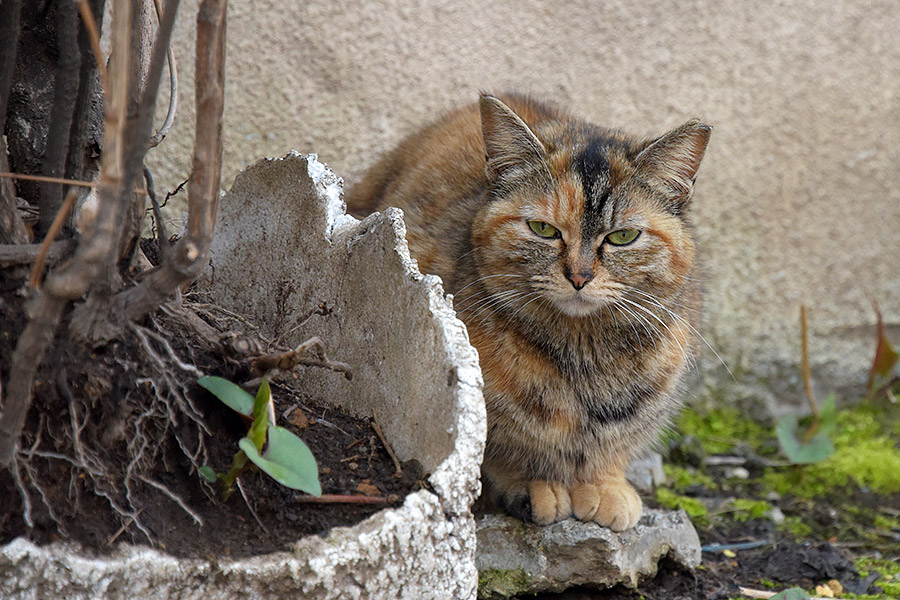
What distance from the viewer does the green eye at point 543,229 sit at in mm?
2049

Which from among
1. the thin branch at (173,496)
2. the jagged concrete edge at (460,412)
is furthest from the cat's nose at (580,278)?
the thin branch at (173,496)

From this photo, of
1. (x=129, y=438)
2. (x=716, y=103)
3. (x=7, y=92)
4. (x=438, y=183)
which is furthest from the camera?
(x=716, y=103)

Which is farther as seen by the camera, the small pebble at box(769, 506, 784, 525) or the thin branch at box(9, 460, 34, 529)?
the small pebble at box(769, 506, 784, 525)

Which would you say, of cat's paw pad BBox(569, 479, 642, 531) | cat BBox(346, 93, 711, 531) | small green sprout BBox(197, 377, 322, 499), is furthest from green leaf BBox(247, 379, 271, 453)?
cat's paw pad BBox(569, 479, 642, 531)

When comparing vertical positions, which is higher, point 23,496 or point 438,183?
point 438,183

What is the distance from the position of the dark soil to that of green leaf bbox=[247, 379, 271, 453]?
0.30 ft

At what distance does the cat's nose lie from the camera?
1.93m

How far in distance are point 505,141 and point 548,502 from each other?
88cm

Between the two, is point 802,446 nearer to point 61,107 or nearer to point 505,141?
point 505,141

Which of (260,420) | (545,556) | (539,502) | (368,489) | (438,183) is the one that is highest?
(438,183)

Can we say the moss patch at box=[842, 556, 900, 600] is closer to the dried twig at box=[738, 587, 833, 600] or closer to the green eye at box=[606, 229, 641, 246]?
the dried twig at box=[738, 587, 833, 600]

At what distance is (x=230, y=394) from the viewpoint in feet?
4.39

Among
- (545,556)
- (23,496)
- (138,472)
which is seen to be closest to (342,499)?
(138,472)

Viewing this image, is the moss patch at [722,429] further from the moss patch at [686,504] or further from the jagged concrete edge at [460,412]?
the jagged concrete edge at [460,412]
